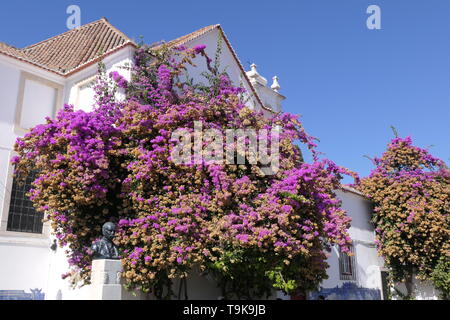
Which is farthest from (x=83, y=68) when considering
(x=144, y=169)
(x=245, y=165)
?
(x=245, y=165)

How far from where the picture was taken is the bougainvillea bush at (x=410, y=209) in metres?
16.5

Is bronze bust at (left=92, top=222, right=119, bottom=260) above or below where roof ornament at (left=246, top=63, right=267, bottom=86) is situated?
below

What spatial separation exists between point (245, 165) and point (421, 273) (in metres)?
10.4

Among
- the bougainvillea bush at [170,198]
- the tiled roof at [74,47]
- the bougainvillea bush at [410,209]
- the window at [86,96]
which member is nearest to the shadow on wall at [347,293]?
the bougainvillea bush at [410,209]

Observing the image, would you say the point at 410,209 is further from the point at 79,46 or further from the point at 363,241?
the point at 79,46

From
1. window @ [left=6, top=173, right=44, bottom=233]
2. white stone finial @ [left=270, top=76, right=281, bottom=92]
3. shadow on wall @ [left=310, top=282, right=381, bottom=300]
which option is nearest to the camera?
window @ [left=6, top=173, right=44, bottom=233]

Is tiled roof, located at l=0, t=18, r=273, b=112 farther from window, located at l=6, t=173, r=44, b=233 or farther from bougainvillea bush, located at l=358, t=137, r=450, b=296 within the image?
bougainvillea bush, located at l=358, t=137, r=450, b=296

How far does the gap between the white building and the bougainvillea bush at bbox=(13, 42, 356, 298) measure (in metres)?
1.12

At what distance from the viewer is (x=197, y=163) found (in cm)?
1026

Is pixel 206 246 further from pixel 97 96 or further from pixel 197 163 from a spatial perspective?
pixel 97 96

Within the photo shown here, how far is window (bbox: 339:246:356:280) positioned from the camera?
16.5 metres

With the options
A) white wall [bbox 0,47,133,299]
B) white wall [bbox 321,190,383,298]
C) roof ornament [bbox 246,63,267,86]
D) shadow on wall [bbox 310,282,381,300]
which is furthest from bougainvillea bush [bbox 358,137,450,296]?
white wall [bbox 0,47,133,299]

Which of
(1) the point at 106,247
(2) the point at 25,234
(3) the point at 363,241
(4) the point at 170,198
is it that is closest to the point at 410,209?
(3) the point at 363,241

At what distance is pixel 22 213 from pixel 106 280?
4804 millimetres
